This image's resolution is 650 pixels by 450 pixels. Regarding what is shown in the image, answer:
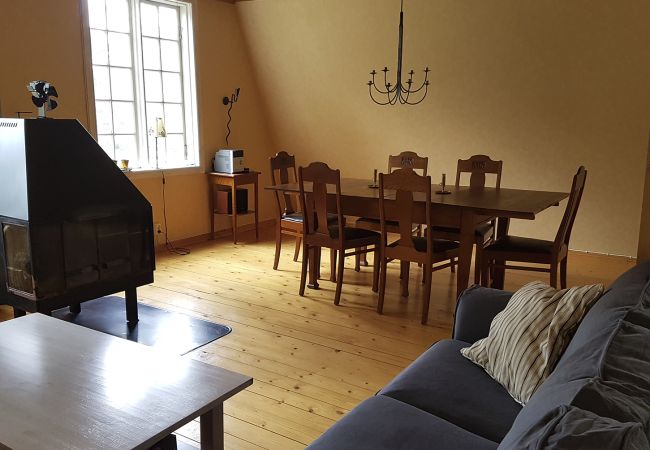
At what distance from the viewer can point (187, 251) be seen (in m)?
5.30

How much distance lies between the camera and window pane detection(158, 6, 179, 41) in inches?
204

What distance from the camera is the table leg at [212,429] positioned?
1.59m

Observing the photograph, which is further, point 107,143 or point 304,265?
point 107,143

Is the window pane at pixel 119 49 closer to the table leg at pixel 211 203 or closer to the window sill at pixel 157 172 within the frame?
the window sill at pixel 157 172

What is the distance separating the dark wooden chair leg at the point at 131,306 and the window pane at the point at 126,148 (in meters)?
1.93

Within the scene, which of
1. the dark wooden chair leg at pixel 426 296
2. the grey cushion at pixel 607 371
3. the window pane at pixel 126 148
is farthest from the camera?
the window pane at pixel 126 148

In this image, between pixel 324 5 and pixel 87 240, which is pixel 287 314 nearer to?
pixel 87 240

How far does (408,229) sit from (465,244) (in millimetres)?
370

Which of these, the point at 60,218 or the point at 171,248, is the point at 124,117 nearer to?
the point at 171,248

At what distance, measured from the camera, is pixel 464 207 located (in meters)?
3.33

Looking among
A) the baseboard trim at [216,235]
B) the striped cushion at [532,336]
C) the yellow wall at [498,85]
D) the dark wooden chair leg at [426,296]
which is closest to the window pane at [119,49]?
the yellow wall at [498,85]

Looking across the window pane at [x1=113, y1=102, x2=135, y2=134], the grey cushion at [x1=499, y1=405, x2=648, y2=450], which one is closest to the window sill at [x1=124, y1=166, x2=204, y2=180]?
the window pane at [x1=113, y1=102, x2=135, y2=134]

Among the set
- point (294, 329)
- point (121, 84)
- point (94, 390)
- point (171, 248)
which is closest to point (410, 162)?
point (294, 329)

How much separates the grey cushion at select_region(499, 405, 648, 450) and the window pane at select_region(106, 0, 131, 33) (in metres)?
4.89
